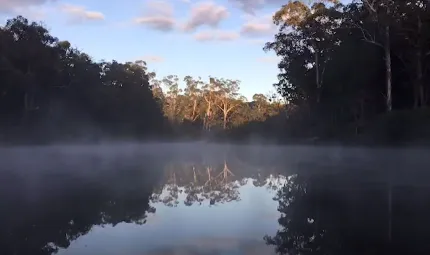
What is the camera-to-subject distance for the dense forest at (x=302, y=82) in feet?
88.3

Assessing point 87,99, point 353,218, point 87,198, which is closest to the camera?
point 353,218

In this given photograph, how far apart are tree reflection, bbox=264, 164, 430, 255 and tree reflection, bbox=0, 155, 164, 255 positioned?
2.24 metres

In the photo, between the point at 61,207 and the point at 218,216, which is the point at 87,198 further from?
the point at 218,216

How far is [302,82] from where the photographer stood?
38188 mm

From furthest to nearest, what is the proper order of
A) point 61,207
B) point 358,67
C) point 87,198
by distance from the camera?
point 358,67
point 87,198
point 61,207

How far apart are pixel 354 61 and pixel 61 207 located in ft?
83.6

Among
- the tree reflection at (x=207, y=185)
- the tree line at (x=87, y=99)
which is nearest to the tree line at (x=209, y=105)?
the tree line at (x=87, y=99)

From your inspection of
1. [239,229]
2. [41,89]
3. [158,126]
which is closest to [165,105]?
[158,126]

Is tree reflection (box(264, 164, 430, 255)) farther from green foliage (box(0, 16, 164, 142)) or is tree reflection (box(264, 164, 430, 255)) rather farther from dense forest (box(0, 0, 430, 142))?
green foliage (box(0, 16, 164, 142))

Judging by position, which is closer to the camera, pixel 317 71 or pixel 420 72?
pixel 420 72

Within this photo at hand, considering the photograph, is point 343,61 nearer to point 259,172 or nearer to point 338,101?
point 338,101

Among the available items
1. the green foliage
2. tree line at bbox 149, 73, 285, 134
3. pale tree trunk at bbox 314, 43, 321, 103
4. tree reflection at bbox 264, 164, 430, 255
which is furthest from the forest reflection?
tree line at bbox 149, 73, 285, 134

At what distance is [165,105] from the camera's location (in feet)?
277

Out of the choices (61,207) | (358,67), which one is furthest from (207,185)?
(358,67)
